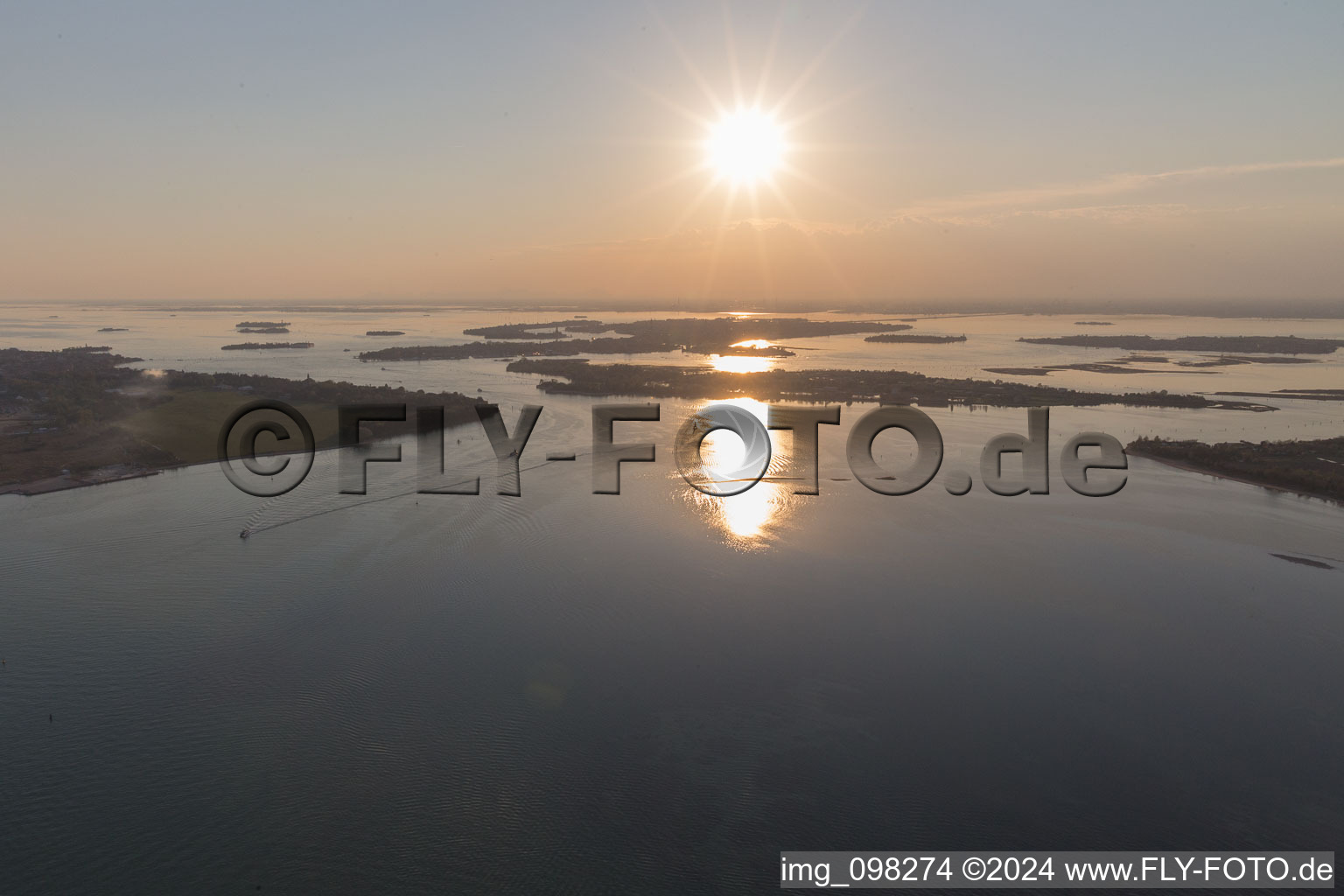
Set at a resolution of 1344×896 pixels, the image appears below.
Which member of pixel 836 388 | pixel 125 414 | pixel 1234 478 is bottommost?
pixel 1234 478

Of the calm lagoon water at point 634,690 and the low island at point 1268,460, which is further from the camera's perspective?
the low island at point 1268,460

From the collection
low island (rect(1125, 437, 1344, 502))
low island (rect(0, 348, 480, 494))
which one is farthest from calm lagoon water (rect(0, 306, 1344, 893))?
low island (rect(0, 348, 480, 494))

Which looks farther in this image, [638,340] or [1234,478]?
[638,340]

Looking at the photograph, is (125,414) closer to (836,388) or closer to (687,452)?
(687,452)

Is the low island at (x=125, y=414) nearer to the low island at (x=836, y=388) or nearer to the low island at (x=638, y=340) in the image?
the low island at (x=836, y=388)

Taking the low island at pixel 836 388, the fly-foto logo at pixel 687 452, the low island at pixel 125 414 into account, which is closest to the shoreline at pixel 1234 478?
the fly-foto logo at pixel 687 452

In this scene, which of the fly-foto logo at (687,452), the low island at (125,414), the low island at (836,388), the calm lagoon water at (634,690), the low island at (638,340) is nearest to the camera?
the calm lagoon water at (634,690)

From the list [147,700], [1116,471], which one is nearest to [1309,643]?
[1116,471]

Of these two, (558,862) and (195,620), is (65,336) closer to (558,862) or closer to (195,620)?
(195,620)

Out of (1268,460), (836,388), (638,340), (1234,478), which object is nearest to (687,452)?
(1234,478)

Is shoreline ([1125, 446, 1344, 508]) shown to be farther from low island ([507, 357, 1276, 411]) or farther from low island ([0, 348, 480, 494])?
low island ([0, 348, 480, 494])
